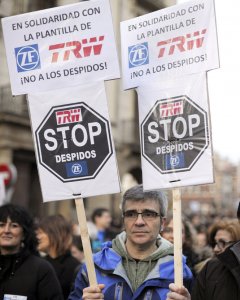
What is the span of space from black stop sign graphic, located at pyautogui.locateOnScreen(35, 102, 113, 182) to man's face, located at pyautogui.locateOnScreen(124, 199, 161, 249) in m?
0.32

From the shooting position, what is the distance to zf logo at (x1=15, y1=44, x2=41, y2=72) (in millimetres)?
3660

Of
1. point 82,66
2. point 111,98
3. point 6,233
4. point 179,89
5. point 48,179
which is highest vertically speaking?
point 111,98

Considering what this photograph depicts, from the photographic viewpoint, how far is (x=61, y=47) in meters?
3.61

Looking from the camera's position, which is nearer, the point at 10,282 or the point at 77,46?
the point at 77,46

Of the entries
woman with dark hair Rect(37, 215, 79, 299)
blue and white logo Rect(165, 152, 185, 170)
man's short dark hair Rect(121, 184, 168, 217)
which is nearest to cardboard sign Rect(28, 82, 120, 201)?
man's short dark hair Rect(121, 184, 168, 217)

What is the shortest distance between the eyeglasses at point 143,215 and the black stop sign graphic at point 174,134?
0.98 ft

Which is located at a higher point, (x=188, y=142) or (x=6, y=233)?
(x=188, y=142)

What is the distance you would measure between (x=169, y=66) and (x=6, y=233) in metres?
1.75

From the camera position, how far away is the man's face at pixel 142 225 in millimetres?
3430

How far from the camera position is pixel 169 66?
3.40 meters

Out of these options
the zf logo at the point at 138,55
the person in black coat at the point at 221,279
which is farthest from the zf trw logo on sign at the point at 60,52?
the person in black coat at the point at 221,279

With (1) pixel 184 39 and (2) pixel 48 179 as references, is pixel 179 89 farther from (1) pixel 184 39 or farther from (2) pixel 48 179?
(2) pixel 48 179

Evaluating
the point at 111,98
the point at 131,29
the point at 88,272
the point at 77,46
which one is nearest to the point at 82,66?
the point at 77,46

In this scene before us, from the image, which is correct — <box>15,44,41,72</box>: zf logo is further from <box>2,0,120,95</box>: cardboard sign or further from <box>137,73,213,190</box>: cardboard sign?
<box>137,73,213,190</box>: cardboard sign
